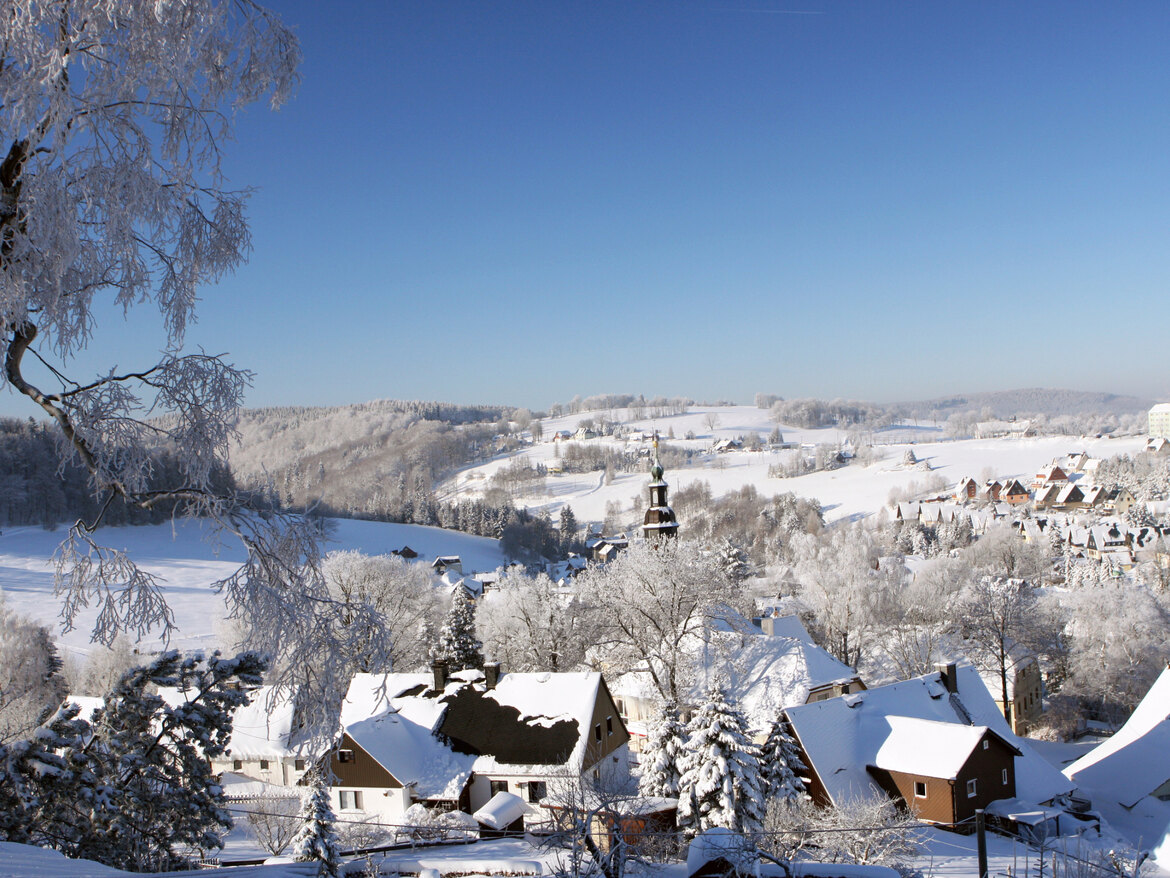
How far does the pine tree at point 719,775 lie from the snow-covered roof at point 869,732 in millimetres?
3995

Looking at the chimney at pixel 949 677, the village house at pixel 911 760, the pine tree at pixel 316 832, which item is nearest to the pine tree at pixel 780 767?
the village house at pixel 911 760

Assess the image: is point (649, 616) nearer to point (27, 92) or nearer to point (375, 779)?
point (375, 779)

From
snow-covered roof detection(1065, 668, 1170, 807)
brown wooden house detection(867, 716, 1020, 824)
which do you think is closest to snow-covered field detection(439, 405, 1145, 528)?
snow-covered roof detection(1065, 668, 1170, 807)

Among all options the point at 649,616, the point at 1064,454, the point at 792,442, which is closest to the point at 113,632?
the point at 649,616

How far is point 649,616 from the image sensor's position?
28.4 metres

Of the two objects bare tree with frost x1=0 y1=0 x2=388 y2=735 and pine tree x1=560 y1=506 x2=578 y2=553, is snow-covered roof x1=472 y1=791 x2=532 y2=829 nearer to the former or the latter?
bare tree with frost x1=0 y1=0 x2=388 y2=735

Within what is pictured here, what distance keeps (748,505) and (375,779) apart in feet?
285

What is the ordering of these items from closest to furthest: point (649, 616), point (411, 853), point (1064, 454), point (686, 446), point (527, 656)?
point (411, 853)
point (649, 616)
point (527, 656)
point (1064, 454)
point (686, 446)

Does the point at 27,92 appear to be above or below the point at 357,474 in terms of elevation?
above

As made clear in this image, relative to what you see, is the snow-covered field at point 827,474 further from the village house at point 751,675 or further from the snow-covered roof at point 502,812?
the snow-covered roof at point 502,812

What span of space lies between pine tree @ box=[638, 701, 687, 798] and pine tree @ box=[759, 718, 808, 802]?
6.57 ft

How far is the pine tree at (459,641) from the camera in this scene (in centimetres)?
3162

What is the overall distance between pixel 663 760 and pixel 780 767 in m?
2.76

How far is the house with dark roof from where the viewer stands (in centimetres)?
2042
